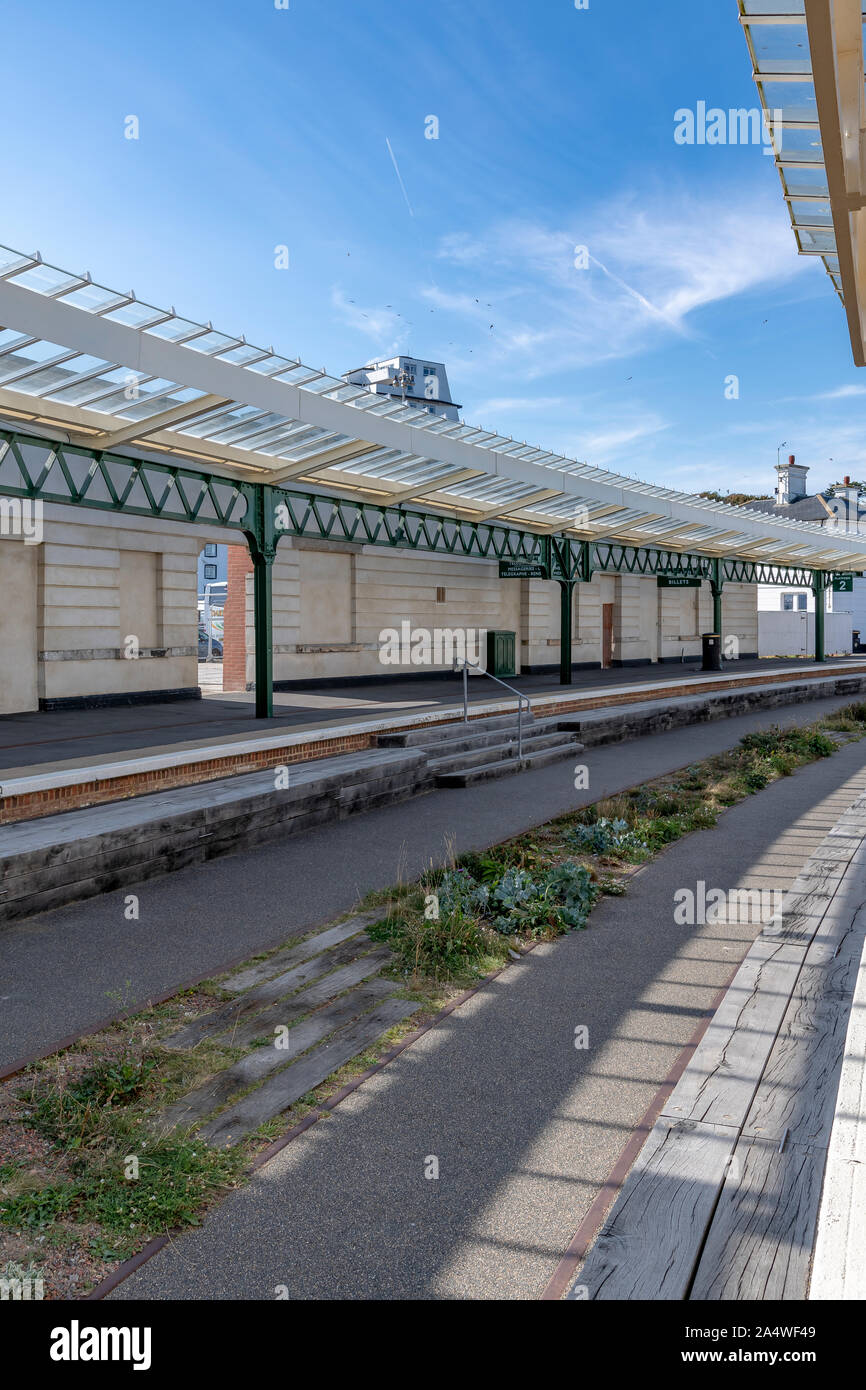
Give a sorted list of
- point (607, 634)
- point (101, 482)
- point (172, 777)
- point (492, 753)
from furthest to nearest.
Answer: point (607, 634)
point (101, 482)
point (492, 753)
point (172, 777)

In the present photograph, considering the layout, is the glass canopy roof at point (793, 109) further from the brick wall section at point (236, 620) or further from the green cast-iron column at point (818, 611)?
the green cast-iron column at point (818, 611)

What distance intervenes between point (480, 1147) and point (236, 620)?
19645 millimetres

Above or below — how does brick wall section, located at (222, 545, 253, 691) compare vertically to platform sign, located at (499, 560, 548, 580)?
below

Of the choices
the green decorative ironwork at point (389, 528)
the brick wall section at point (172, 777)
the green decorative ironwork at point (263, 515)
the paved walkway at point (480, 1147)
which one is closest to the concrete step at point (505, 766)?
the brick wall section at point (172, 777)

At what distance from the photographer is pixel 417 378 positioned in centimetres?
9050

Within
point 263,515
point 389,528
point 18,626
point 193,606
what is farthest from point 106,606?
point 389,528

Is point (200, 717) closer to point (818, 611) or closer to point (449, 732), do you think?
point (449, 732)

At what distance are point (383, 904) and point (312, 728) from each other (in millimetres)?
6391

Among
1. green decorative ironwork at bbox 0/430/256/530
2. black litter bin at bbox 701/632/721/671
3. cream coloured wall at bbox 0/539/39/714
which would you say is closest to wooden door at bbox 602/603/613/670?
black litter bin at bbox 701/632/721/671

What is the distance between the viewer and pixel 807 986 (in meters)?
5.08

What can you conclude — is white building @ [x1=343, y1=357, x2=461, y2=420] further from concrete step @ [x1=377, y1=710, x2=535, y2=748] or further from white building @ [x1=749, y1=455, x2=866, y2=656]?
concrete step @ [x1=377, y1=710, x2=535, y2=748]

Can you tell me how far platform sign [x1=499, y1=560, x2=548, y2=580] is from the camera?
23.8m

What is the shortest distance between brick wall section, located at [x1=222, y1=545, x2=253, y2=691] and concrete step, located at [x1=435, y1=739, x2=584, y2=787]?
962 centimetres
